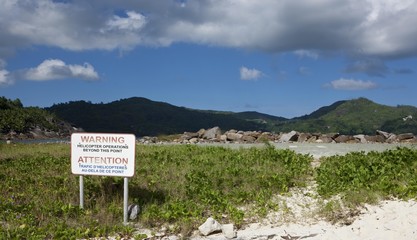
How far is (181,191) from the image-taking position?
13.4 meters

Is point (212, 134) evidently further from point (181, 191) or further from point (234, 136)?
point (181, 191)

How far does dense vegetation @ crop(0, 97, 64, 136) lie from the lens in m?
172

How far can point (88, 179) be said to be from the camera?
14617 mm

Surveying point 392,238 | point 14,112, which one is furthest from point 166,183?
point 14,112

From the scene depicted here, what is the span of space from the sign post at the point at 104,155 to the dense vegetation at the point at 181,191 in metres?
0.93

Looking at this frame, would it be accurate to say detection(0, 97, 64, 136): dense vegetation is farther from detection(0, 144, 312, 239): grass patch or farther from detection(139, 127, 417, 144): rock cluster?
detection(0, 144, 312, 239): grass patch

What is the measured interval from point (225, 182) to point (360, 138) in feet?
111

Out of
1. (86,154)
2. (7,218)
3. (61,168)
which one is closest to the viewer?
(7,218)

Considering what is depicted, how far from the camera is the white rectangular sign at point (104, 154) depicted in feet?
38.2

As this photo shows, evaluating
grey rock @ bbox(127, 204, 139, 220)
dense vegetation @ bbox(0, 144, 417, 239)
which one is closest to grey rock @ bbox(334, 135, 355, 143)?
A: dense vegetation @ bbox(0, 144, 417, 239)

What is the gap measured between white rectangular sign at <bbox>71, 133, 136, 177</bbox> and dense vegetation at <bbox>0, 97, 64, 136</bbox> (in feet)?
547

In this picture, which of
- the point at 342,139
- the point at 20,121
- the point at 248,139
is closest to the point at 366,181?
the point at 342,139

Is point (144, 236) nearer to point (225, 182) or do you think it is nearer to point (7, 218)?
point (7, 218)

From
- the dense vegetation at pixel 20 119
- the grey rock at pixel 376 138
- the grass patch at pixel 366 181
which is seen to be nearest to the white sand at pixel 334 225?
the grass patch at pixel 366 181
